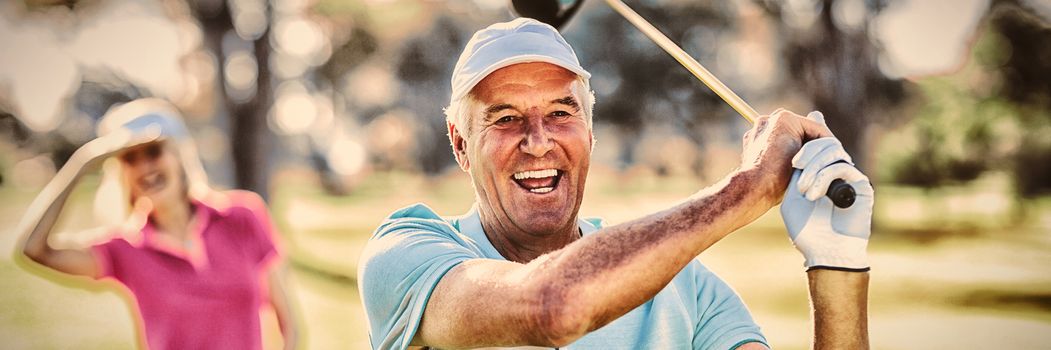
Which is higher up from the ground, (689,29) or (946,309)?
(689,29)

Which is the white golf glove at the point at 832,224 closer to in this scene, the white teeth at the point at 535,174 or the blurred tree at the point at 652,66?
the white teeth at the point at 535,174

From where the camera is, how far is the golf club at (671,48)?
7.04 ft

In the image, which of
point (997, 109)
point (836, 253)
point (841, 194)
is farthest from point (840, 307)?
point (997, 109)

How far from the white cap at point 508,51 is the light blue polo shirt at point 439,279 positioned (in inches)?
15.2

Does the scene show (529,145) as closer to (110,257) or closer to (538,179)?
(538,179)

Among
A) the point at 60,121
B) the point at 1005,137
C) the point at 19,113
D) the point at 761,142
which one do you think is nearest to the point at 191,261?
the point at 761,142

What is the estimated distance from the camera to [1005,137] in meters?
23.9

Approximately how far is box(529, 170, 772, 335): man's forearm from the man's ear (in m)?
1.00

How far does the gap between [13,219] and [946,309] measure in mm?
34271

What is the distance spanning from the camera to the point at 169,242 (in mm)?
4387

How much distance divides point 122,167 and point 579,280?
3.62 metres

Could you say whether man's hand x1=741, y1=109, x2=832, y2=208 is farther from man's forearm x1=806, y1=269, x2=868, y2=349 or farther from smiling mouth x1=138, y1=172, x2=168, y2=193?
Result: smiling mouth x1=138, y1=172, x2=168, y2=193

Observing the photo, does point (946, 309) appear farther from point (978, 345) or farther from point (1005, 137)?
point (1005, 137)

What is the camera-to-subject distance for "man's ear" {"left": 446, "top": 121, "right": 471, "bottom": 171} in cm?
275
